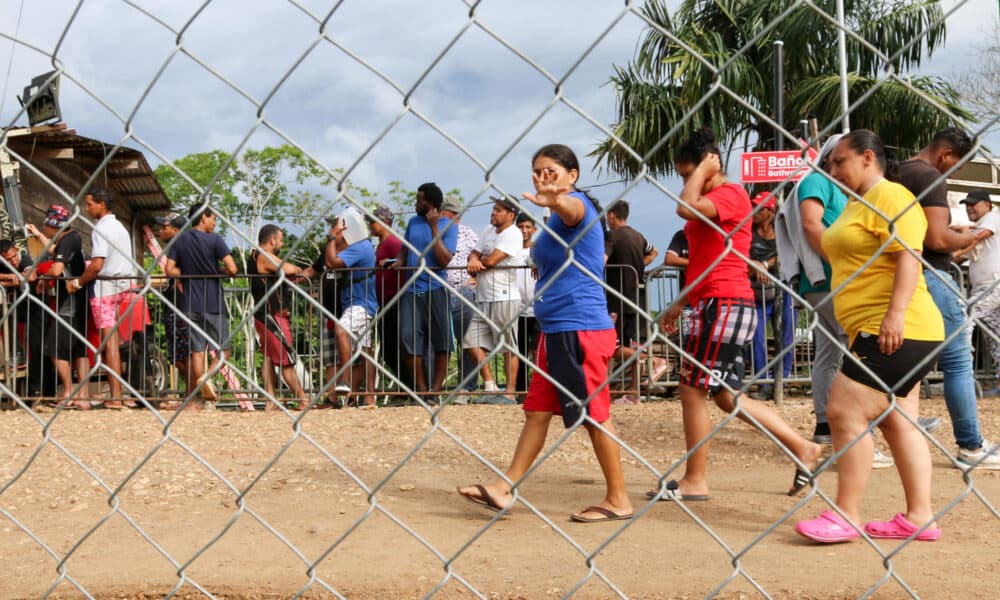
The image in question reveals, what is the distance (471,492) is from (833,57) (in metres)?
15.5

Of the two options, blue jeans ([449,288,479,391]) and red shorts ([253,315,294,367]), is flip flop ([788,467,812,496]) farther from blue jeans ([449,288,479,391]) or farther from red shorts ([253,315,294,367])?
red shorts ([253,315,294,367])

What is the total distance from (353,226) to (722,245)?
4155 mm

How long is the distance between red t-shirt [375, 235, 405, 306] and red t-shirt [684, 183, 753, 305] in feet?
14.4

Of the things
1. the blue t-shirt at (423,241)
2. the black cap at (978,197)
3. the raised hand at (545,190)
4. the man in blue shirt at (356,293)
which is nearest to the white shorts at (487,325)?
the blue t-shirt at (423,241)

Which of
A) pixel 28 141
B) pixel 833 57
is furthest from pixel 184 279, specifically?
pixel 833 57

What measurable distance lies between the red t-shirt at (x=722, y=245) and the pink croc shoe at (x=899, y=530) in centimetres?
113

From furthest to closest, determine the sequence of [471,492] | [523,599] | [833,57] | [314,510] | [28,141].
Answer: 1. [833,57]
2. [28,141]
3. [314,510]
4. [471,492]
5. [523,599]

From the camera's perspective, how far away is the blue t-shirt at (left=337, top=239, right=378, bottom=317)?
8.52m

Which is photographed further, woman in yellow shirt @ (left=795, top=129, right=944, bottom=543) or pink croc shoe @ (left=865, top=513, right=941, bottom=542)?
pink croc shoe @ (left=865, top=513, right=941, bottom=542)

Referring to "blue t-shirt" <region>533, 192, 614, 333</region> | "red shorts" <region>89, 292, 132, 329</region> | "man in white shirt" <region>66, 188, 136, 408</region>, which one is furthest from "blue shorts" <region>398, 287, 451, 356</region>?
"blue t-shirt" <region>533, 192, 614, 333</region>

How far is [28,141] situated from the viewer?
11305 millimetres

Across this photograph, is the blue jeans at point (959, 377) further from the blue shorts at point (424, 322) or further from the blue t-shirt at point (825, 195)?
the blue shorts at point (424, 322)

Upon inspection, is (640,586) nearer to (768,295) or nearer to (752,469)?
(752,469)

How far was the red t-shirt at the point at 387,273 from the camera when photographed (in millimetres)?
8511
